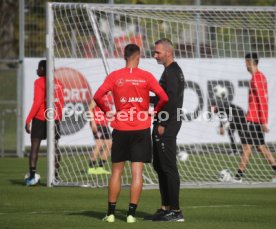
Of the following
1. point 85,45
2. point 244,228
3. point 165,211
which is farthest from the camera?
point 85,45

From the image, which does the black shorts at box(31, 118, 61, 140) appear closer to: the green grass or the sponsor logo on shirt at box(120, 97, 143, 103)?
the green grass

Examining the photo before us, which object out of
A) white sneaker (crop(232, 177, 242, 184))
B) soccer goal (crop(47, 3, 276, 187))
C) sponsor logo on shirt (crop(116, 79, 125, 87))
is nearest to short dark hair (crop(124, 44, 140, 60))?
sponsor logo on shirt (crop(116, 79, 125, 87))

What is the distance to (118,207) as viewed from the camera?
13203mm

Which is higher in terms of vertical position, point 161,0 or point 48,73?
point 161,0

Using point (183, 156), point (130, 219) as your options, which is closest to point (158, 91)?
point (130, 219)

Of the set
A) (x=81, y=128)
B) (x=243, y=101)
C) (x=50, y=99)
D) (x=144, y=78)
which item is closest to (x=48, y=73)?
(x=50, y=99)

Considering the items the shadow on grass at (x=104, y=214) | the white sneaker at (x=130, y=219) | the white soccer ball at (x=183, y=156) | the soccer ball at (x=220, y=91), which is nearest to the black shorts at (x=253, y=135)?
the white soccer ball at (x=183, y=156)

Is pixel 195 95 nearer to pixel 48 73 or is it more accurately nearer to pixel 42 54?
pixel 42 54

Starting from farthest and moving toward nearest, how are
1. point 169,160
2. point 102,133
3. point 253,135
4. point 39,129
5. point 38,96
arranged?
point 102,133
point 253,135
point 39,129
point 38,96
point 169,160

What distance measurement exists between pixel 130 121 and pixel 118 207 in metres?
2.12

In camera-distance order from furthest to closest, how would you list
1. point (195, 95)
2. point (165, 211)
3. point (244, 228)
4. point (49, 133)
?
1. point (195, 95)
2. point (49, 133)
3. point (165, 211)
4. point (244, 228)

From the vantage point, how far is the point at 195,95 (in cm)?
2398

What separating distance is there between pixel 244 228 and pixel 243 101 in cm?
1393

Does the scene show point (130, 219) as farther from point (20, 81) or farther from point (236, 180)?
point (20, 81)
